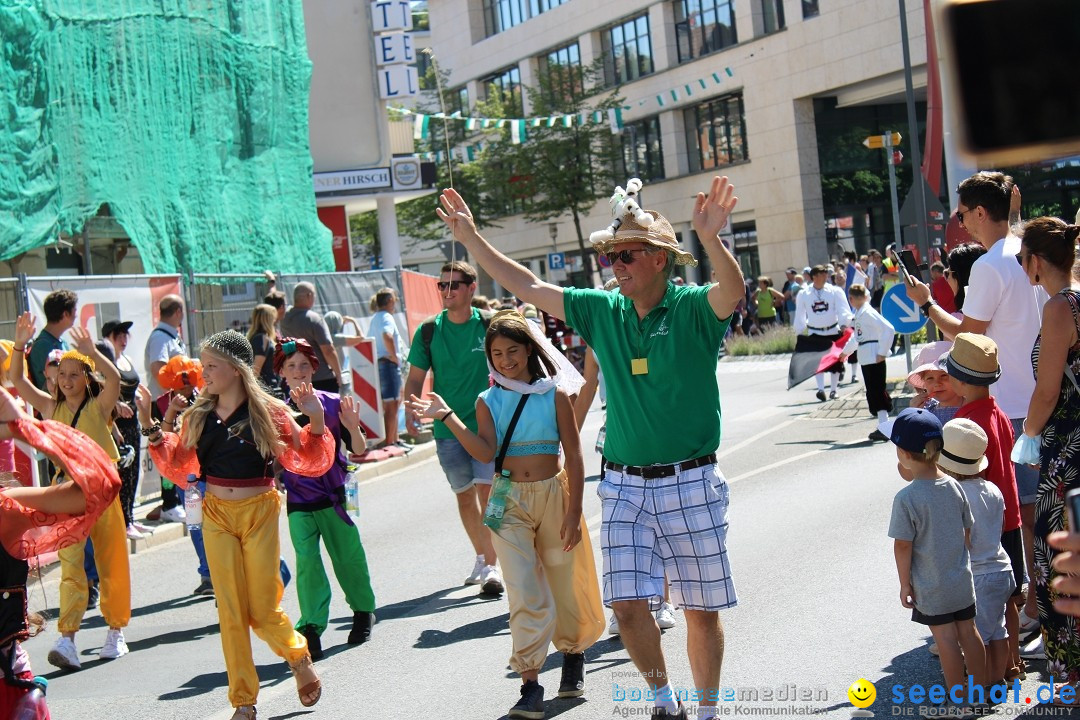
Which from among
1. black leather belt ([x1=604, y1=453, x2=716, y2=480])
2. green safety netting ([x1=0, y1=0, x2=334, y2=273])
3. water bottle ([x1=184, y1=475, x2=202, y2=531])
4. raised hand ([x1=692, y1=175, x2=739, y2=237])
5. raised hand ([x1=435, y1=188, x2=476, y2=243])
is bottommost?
water bottle ([x1=184, y1=475, x2=202, y2=531])

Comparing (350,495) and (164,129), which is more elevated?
(164,129)

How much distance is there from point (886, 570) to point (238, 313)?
32.5ft

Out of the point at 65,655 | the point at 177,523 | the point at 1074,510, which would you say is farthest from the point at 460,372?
the point at 1074,510

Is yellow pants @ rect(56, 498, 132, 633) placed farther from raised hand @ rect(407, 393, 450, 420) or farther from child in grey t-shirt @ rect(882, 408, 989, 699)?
child in grey t-shirt @ rect(882, 408, 989, 699)

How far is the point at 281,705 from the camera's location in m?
6.36

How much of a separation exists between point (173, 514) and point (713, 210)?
852 cm

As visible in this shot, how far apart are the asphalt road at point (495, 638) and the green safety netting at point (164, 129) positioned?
654 centimetres

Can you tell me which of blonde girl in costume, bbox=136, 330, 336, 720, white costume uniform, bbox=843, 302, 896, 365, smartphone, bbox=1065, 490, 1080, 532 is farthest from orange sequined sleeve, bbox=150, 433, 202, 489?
white costume uniform, bbox=843, 302, 896, 365

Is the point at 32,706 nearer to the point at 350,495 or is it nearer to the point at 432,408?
the point at 432,408

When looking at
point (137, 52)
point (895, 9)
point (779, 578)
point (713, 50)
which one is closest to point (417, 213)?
point (713, 50)

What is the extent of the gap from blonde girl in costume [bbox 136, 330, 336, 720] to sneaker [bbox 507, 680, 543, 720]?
101cm

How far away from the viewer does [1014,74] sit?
2.08 meters

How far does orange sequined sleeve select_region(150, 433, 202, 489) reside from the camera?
6324 millimetres

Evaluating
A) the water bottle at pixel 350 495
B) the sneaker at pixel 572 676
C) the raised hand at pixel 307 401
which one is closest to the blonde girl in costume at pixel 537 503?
the sneaker at pixel 572 676
